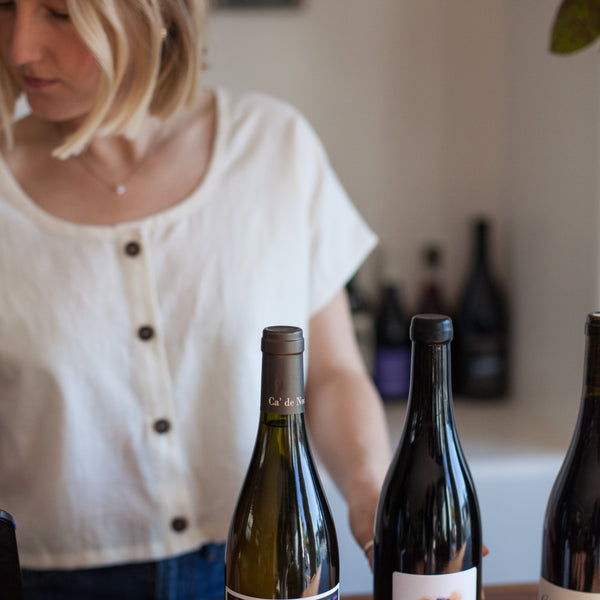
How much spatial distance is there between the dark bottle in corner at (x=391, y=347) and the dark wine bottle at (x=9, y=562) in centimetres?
113

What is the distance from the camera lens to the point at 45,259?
0.89 metres

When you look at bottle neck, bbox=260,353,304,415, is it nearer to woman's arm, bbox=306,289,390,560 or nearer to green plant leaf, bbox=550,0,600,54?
woman's arm, bbox=306,289,390,560

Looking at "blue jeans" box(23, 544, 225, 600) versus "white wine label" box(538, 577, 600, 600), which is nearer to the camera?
"white wine label" box(538, 577, 600, 600)

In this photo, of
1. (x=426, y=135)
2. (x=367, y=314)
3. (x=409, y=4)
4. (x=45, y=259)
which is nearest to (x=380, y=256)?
(x=367, y=314)

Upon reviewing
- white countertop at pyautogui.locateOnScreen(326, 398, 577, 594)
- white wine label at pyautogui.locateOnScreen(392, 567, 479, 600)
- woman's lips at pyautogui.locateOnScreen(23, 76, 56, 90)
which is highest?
woman's lips at pyautogui.locateOnScreen(23, 76, 56, 90)

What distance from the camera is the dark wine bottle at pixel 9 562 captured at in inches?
18.9

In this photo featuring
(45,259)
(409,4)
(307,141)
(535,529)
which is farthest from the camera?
(409,4)

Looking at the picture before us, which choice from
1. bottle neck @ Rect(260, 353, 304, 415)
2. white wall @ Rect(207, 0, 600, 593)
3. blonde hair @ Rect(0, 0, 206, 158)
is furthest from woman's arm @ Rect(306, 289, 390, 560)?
white wall @ Rect(207, 0, 600, 593)

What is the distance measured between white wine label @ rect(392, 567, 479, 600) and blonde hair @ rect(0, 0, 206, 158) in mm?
540

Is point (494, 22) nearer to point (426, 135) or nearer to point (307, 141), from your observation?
point (426, 135)

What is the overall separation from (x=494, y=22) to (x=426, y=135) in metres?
0.25

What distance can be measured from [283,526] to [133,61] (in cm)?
53

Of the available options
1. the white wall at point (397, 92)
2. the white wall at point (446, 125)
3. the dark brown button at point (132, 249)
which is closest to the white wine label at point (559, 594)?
the dark brown button at point (132, 249)

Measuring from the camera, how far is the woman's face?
2.49ft
